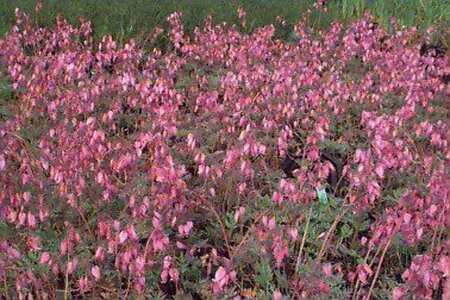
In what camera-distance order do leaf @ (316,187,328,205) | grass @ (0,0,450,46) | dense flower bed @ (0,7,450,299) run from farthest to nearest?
grass @ (0,0,450,46) → leaf @ (316,187,328,205) → dense flower bed @ (0,7,450,299)

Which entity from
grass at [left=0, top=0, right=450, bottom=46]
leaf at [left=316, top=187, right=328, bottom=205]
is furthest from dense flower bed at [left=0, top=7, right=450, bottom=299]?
grass at [left=0, top=0, right=450, bottom=46]

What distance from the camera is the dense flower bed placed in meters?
3.46

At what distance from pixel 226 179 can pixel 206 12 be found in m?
5.40

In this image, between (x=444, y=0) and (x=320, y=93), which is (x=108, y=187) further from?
(x=444, y=0)

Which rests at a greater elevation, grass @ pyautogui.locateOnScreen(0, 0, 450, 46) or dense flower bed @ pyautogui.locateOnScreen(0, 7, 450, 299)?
grass @ pyautogui.locateOnScreen(0, 0, 450, 46)

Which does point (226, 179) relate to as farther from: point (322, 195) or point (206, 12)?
point (206, 12)

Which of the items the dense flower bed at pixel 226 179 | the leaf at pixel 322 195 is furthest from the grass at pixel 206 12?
the leaf at pixel 322 195

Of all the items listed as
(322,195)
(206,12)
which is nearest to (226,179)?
(322,195)

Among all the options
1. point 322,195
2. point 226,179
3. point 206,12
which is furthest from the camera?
point 206,12

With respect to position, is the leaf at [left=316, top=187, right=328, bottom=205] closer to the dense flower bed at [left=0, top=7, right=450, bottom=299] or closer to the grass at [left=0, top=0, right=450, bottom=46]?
the dense flower bed at [left=0, top=7, right=450, bottom=299]

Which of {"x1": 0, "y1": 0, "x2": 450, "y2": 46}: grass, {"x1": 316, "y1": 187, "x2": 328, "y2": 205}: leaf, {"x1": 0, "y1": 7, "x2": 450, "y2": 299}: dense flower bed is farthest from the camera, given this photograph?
{"x1": 0, "y1": 0, "x2": 450, "y2": 46}: grass

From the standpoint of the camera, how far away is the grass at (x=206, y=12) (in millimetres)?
9102

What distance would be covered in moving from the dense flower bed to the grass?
0.83m

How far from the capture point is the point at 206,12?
32.1ft
